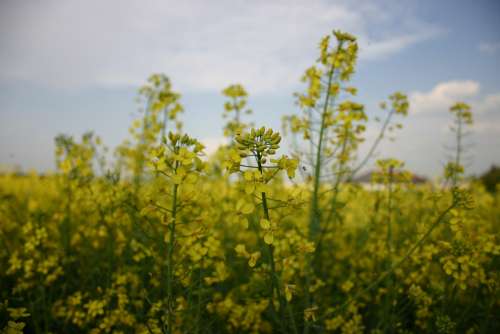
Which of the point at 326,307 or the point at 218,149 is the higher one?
the point at 218,149

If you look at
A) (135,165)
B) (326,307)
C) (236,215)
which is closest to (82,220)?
(135,165)

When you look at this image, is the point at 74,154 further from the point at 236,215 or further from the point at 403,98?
the point at 403,98

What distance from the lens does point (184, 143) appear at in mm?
2023

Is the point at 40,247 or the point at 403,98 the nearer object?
the point at 40,247

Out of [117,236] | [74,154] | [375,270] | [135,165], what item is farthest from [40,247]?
[375,270]

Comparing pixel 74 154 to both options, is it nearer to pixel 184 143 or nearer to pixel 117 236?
pixel 117 236

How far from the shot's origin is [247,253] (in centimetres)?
216

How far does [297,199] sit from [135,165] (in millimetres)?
3823

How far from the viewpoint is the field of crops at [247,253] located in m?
1.98

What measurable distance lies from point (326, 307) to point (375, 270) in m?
0.73

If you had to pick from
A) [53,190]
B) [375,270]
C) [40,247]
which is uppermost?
[53,190]

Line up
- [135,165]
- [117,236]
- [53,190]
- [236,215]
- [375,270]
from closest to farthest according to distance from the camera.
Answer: [236,215], [375,270], [117,236], [135,165], [53,190]

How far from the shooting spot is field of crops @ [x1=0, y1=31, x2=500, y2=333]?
1.98 meters

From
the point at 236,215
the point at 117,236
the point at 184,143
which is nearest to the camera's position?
the point at 236,215
